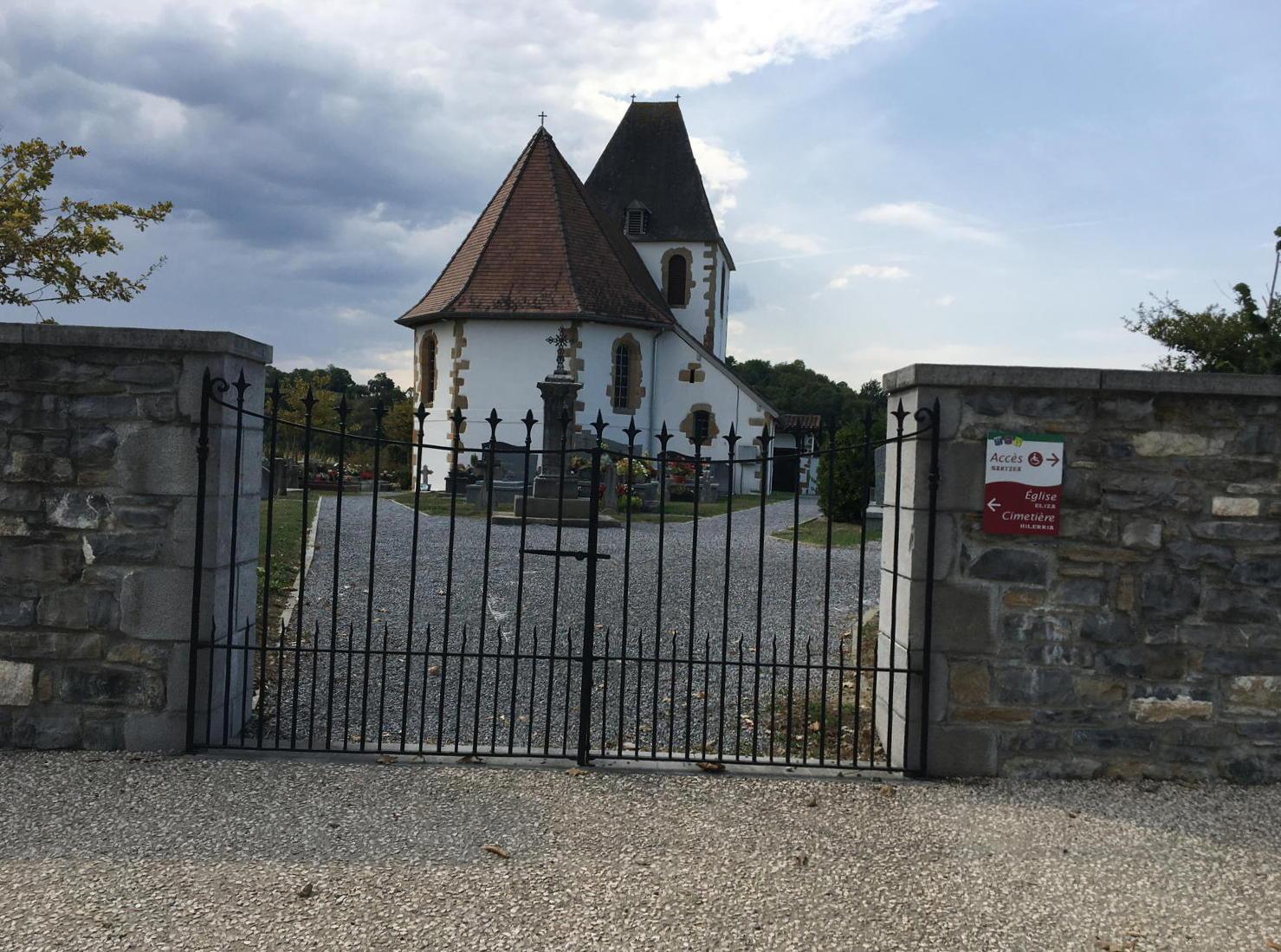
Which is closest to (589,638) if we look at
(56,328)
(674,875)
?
(674,875)

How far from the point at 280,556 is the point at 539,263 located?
1726 centimetres

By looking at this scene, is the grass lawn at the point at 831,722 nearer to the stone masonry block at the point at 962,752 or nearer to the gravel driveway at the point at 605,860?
→ the stone masonry block at the point at 962,752

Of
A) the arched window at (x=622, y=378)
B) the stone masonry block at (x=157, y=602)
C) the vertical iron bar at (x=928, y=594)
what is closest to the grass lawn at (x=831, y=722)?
the vertical iron bar at (x=928, y=594)

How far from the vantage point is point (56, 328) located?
16.0ft

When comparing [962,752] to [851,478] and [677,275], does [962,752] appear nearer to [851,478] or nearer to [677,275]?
[851,478]

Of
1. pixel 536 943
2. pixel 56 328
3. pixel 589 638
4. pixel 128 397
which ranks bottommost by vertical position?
pixel 536 943

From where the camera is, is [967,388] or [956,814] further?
[967,388]

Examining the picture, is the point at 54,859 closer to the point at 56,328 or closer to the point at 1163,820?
the point at 56,328

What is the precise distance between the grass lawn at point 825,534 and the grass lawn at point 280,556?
7089mm

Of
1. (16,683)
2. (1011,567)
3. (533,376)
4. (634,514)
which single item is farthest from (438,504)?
(1011,567)

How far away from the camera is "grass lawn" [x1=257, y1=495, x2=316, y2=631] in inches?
330

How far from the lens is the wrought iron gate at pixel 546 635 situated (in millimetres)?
4891

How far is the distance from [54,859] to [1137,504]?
498 centimetres

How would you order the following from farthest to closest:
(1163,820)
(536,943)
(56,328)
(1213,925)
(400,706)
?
(400,706)
(56,328)
(1163,820)
(1213,925)
(536,943)
